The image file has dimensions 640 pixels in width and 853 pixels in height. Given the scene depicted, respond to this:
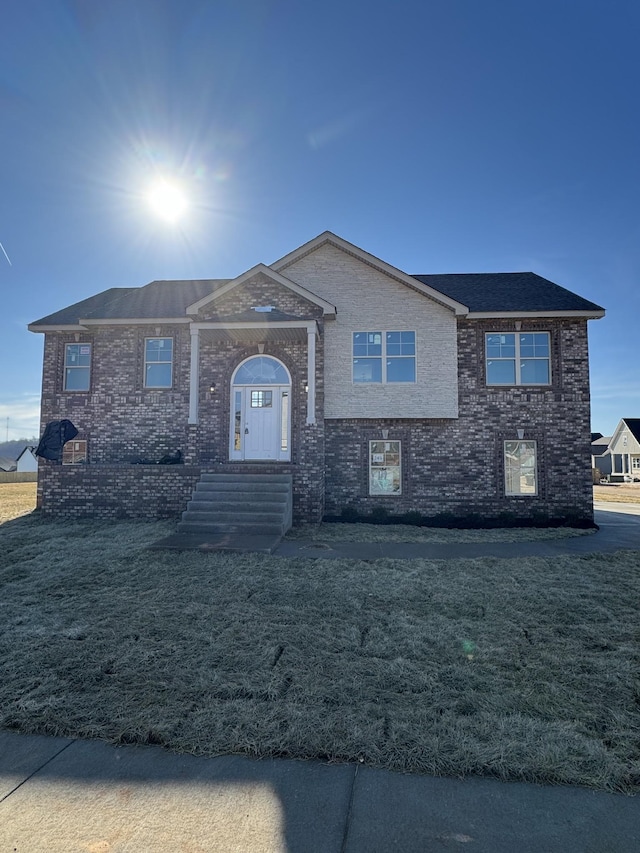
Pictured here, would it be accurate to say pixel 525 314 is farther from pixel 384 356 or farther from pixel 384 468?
pixel 384 468

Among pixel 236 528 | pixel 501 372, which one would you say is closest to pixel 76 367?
pixel 236 528

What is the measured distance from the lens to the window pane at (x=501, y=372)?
12.7m

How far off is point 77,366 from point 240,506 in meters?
7.59

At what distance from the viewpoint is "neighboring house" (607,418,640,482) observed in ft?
150

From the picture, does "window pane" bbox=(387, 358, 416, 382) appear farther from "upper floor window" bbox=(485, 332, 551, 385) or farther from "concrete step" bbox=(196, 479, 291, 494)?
"concrete step" bbox=(196, 479, 291, 494)

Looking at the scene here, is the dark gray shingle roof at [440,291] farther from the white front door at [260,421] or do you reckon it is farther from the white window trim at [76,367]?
the white front door at [260,421]

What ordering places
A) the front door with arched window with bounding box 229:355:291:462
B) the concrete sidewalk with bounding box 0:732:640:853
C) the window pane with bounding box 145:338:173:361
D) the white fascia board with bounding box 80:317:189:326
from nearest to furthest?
the concrete sidewalk with bounding box 0:732:640:853
the front door with arched window with bounding box 229:355:291:462
the white fascia board with bounding box 80:317:189:326
the window pane with bounding box 145:338:173:361

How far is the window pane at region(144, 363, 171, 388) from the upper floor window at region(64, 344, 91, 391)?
6.13 ft

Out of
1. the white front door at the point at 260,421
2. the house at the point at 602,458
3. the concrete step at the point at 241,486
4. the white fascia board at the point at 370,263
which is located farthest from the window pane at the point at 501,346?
the house at the point at 602,458

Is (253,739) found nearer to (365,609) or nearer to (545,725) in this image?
(545,725)

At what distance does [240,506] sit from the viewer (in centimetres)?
995

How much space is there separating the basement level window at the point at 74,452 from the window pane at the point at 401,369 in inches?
357

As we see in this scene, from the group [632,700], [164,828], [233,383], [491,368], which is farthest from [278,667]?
[491,368]

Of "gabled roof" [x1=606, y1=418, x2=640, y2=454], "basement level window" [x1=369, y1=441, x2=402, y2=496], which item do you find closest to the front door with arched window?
"basement level window" [x1=369, y1=441, x2=402, y2=496]
